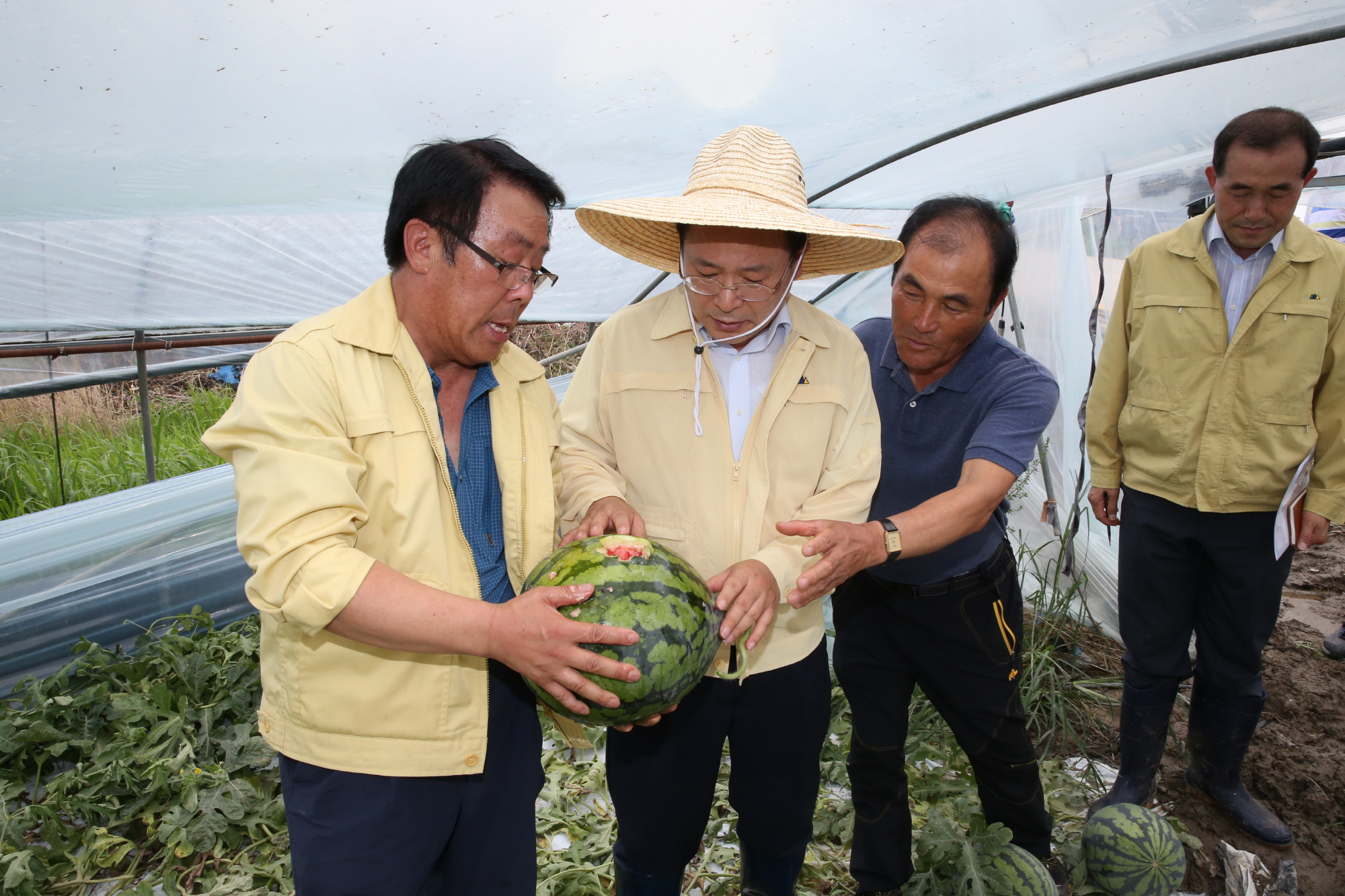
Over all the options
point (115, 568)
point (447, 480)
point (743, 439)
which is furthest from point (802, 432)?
point (115, 568)

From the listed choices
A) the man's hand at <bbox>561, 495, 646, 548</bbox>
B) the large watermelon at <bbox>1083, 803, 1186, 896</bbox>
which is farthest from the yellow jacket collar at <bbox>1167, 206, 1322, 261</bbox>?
the man's hand at <bbox>561, 495, 646, 548</bbox>

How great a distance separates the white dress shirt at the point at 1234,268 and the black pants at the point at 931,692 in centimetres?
155

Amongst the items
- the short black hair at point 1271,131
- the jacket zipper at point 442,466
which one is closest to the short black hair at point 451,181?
the jacket zipper at point 442,466

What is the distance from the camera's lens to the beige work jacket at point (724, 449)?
2.16m

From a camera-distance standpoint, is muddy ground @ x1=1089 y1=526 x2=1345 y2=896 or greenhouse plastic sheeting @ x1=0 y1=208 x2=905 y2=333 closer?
muddy ground @ x1=1089 y1=526 x2=1345 y2=896

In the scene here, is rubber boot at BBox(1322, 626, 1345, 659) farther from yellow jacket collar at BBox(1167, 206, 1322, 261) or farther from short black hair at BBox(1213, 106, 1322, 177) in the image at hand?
short black hair at BBox(1213, 106, 1322, 177)

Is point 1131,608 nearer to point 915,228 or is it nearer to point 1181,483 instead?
point 1181,483

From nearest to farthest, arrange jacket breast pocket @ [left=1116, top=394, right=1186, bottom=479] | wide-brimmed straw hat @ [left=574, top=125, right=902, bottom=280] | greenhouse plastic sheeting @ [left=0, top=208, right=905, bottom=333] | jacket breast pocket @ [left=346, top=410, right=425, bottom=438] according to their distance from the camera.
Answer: jacket breast pocket @ [left=346, top=410, right=425, bottom=438]
wide-brimmed straw hat @ [left=574, top=125, right=902, bottom=280]
jacket breast pocket @ [left=1116, top=394, right=1186, bottom=479]
greenhouse plastic sheeting @ [left=0, top=208, right=905, bottom=333]

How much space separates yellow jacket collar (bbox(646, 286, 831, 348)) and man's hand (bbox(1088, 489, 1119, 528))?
7.32ft

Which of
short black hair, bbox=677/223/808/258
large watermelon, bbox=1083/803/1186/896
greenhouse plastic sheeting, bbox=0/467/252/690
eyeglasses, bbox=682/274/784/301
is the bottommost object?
large watermelon, bbox=1083/803/1186/896

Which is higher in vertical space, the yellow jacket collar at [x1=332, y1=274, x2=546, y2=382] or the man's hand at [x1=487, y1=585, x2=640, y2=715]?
the yellow jacket collar at [x1=332, y1=274, x2=546, y2=382]

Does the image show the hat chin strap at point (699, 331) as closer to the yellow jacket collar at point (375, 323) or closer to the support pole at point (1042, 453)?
the yellow jacket collar at point (375, 323)

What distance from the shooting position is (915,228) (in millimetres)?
2479

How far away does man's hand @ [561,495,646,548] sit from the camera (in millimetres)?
2021
